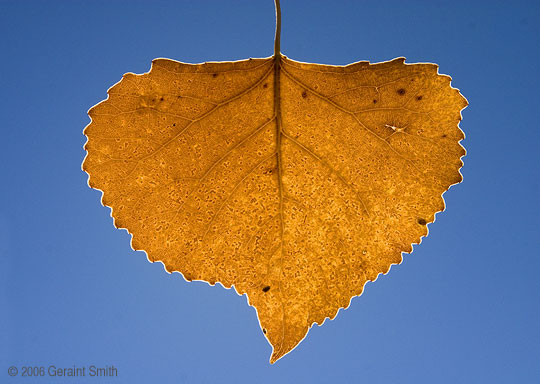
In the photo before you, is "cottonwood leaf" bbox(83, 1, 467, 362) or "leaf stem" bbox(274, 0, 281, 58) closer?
"leaf stem" bbox(274, 0, 281, 58)

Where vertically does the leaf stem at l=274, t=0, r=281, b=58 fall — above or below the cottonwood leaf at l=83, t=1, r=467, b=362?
above

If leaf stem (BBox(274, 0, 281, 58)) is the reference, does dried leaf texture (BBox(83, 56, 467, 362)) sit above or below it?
below

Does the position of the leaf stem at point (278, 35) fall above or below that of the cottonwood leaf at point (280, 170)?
above

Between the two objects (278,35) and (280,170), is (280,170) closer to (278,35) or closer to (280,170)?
(280,170)

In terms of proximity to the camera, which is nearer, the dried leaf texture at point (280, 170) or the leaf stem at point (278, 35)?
the leaf stem at point (278, 35)

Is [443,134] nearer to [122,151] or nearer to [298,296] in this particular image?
[298,296]

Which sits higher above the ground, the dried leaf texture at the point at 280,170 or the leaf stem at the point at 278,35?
the leaf stem at the point at 278,35

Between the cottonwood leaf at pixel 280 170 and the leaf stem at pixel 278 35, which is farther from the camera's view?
A: the cottonwood leaf at pixel 280 170

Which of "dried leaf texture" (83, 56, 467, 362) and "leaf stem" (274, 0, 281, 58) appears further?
"dried leaf texture" (83, 56, 467, 362)
